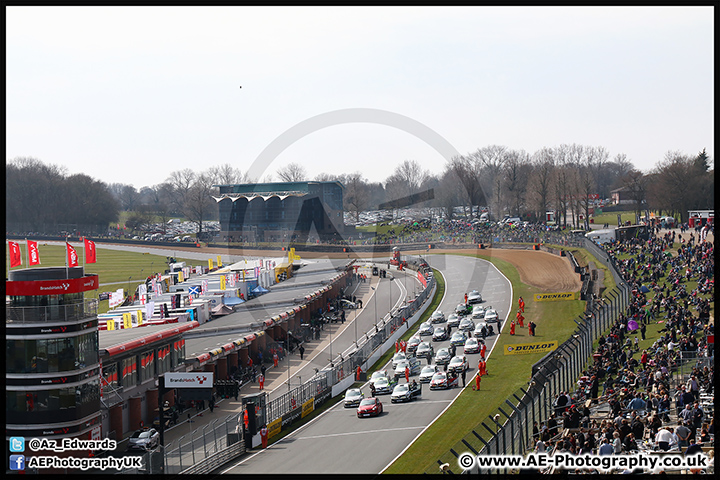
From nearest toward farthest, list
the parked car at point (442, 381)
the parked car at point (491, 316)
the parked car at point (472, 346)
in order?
the parked car at point (442, 381) < the parked car at point (472, 346) < the parked car at point (491, 316)

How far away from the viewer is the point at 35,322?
27.2 m

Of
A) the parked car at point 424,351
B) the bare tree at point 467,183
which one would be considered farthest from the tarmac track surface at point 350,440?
the bare tree at point 467,183

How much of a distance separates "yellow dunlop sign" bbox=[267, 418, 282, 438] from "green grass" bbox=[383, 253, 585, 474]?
6.99m

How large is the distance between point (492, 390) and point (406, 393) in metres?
4.54

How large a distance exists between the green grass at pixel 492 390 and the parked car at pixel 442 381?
1094mm

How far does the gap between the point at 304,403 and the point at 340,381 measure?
18.5 ft

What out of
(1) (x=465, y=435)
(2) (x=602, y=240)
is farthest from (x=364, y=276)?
(1) (x=465, y=435)

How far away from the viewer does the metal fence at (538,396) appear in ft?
71.4

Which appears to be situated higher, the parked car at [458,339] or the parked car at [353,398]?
the parked car at [458,339]

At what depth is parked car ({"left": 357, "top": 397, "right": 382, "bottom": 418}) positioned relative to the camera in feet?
110

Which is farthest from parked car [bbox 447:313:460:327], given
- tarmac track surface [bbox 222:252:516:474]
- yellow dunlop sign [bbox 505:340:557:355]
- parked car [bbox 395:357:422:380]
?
tarmac track surface [bbox 222:252:516:474]

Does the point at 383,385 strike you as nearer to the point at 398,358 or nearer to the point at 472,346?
the point at 398,358

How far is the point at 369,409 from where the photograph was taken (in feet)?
111

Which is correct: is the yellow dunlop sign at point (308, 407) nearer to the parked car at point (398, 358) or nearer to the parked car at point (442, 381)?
the parked car at point (442, 381)
